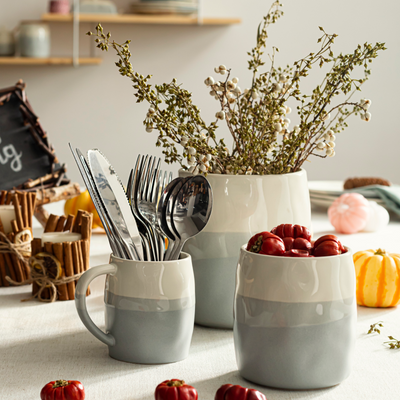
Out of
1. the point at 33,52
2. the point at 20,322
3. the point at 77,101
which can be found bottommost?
the point at 20,322

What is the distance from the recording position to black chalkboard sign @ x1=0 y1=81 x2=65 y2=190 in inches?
42.6

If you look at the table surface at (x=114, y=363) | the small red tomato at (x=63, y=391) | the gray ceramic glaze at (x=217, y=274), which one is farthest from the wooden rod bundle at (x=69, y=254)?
the small red tomato at (x=63, y=391)

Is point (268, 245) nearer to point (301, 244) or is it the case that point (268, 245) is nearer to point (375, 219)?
point (301, 244)

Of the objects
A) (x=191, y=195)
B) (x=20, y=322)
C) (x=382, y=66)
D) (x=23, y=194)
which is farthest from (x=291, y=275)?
(x=382, y=66)

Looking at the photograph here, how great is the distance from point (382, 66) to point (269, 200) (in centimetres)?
290

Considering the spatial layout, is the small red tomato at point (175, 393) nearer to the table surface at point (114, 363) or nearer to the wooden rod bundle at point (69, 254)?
the table surface at point (114, 363)

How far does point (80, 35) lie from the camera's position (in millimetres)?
3000

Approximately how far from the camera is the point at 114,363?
570mm

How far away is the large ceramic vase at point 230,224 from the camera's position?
0.67m

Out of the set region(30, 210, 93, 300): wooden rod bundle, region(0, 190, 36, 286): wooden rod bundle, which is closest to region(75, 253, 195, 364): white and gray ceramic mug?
region(30, 210, 93, 300): wooden rod bundle

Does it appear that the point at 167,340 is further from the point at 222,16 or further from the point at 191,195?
the point at 222,16

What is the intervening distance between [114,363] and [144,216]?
0.16 meters

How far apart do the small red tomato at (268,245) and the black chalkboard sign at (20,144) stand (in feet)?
2.23

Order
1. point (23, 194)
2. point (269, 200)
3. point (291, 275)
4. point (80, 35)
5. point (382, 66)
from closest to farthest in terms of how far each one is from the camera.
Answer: point (291, 275)
point (269, 200)
point (23, 194)
point (80, 35)
point (382, 66)
